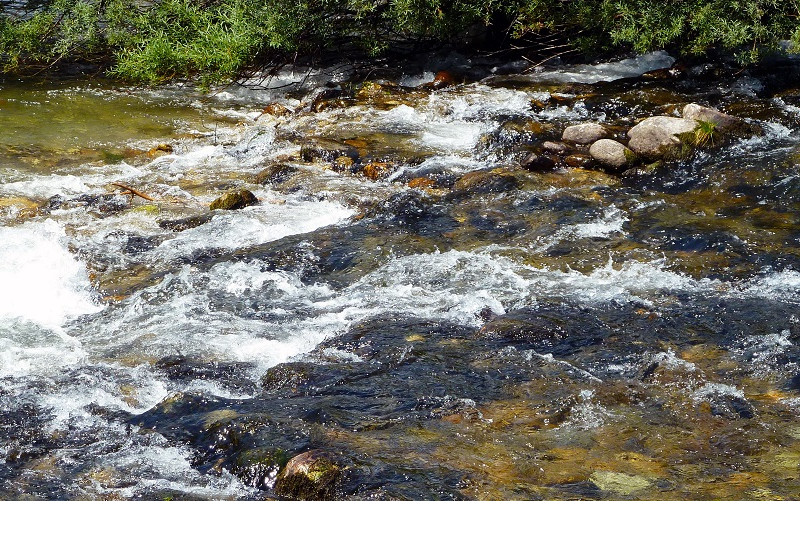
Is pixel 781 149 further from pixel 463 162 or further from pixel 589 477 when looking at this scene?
pixel 589 477

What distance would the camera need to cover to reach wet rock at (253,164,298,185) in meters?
8.33

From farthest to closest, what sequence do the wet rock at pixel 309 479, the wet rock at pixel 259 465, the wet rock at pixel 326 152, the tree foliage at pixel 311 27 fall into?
the tree foliage at pixel 311 27 → the wet rock at pixel 326 152 → the wet rock at pixel 259 465 → the wet rock at pixel 309 479

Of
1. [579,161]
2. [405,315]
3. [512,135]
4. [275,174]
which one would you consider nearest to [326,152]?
[275,174]

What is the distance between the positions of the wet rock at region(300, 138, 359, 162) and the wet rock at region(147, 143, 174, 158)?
5.18ft

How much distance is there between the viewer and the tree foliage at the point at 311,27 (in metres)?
10.1

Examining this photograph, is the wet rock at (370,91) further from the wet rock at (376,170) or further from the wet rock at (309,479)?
the wet rock at (309,479)

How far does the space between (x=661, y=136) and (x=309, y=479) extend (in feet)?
20.6

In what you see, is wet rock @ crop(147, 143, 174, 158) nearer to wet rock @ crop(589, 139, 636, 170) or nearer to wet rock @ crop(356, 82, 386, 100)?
wet rock @ crop(356, 82, 386, 100)

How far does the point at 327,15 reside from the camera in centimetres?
1142

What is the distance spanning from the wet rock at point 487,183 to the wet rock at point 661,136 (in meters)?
1.48

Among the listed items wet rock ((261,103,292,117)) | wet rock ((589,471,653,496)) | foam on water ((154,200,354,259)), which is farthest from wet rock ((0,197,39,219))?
wet rock ((589,471,653,496))

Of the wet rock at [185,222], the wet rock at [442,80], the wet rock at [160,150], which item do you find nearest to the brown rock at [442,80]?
the wet rock at [442,80]

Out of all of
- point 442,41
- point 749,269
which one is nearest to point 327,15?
point 442,41

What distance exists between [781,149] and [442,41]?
18.2ft
